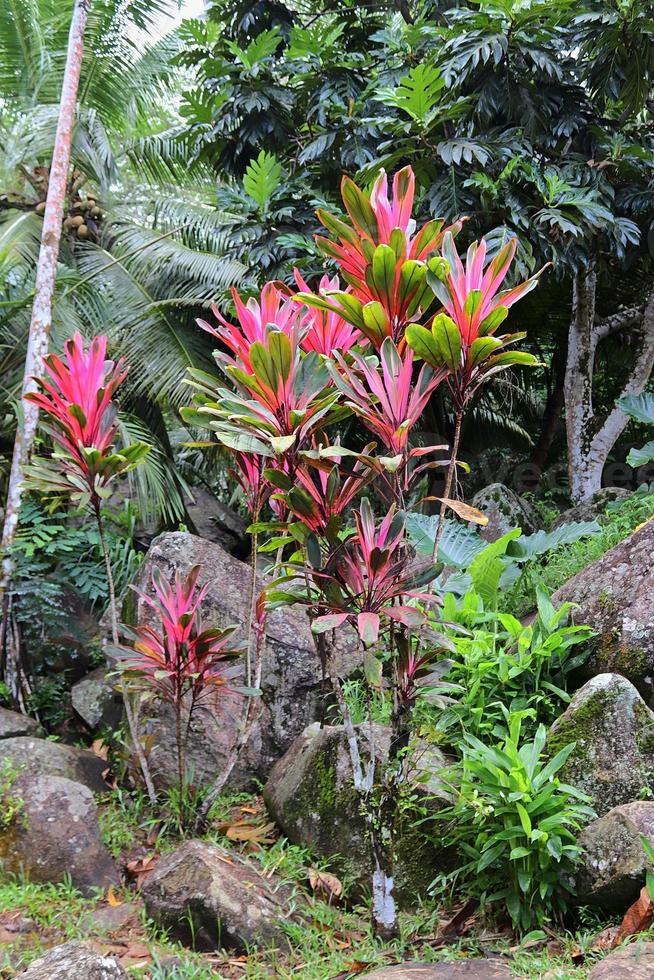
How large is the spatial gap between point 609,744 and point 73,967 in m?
1.91

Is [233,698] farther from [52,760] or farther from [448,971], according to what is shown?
[448,971]

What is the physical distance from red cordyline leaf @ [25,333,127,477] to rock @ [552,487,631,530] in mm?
3521

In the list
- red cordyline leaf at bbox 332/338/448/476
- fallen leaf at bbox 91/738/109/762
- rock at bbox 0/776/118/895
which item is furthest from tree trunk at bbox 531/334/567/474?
rock at bbox 0/776/118/895

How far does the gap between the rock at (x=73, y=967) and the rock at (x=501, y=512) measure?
12.9ft

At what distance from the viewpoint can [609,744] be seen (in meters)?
2.85

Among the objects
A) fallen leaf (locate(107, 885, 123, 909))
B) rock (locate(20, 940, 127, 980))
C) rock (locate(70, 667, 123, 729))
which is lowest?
fallen leaf (locate(107, 885, 123, 909))

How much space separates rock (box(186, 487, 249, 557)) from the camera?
25.1ft

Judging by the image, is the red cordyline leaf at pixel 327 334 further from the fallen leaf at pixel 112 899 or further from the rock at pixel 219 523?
the rock at pixel 219 523

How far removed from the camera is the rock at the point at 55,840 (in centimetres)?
308

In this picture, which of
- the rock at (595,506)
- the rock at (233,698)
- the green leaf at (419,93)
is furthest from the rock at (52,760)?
the green leaf at (419,93)

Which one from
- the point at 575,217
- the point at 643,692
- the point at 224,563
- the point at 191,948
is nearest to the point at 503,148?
the point at 575,217

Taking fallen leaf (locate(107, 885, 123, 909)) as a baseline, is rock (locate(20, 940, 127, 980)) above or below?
above

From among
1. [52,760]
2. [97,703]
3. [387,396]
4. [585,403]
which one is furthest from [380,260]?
[585,403]

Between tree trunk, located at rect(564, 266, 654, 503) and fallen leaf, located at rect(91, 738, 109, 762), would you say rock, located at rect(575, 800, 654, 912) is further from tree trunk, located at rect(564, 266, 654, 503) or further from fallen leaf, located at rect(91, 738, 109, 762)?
tree trunk, located at rect(564, 266, 654, 503)
